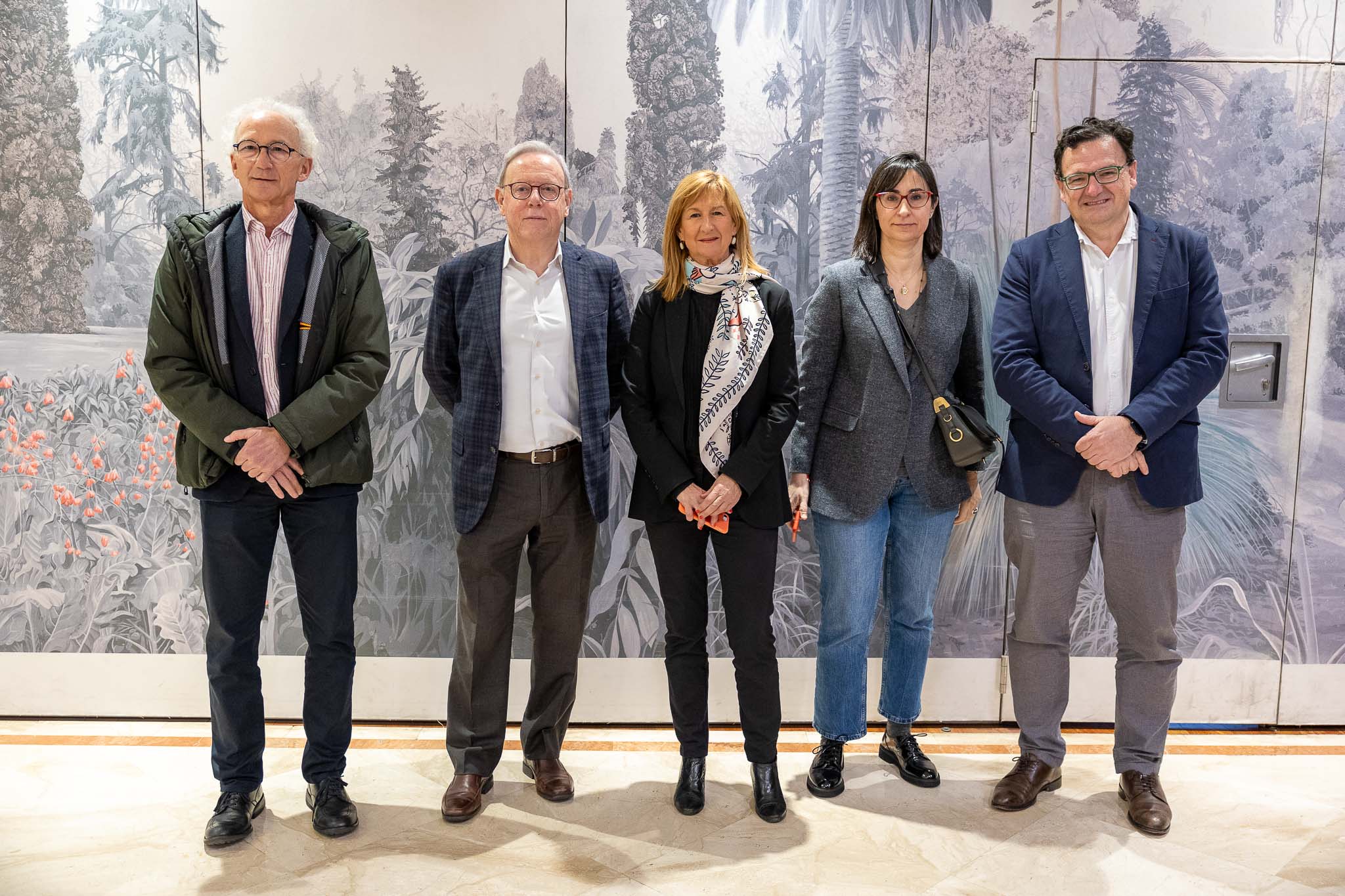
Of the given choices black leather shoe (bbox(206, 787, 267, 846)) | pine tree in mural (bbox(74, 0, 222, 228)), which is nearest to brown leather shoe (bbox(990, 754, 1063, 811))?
black leather shoe (bbox(206, 787, 267, 846))

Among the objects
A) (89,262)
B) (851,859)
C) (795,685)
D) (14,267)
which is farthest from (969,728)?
(14,267)

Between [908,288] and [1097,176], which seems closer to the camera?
[1097,176]

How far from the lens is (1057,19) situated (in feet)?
10.6

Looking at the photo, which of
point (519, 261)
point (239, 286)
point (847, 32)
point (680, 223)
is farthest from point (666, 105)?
point (239, 286)

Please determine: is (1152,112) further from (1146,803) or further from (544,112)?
(1146,803)

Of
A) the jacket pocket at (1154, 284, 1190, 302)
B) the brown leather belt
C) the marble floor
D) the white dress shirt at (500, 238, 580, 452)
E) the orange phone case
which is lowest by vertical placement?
the marble floor

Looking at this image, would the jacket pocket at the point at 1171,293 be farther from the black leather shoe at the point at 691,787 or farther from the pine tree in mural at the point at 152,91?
the pine tree in mural at the point at 152,91

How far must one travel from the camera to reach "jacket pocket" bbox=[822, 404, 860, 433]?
2803 millimetres

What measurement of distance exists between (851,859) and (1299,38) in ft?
10.4

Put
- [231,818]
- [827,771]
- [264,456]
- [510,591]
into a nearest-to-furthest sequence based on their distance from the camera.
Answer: [264,456] → [231,818] → [510,591] → [827,771]

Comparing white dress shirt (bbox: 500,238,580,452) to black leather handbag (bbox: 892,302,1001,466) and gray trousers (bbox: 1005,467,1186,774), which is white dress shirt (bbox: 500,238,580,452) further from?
gray trousers (bbox: 1005,467,1186,774)

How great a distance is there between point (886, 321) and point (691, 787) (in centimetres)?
152

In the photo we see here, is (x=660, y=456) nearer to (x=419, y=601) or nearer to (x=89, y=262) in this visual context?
(x=419, y=601)

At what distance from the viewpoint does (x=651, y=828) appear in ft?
8.89
